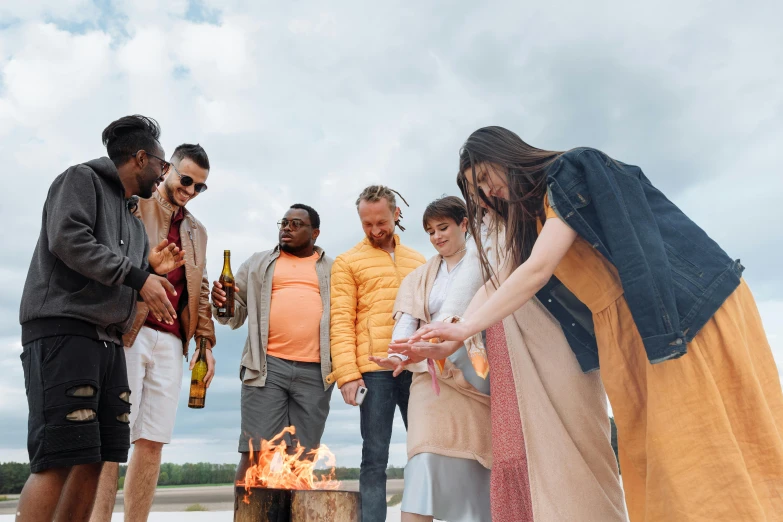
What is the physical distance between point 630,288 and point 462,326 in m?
0.57

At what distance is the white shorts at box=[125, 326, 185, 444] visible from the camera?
369cm

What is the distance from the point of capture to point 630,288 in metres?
1.98

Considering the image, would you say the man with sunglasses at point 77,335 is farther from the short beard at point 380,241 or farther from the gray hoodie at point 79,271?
the short beard at point 380,241

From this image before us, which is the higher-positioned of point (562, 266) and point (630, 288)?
point (562, 266)

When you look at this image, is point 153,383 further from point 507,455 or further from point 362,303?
point 507,455

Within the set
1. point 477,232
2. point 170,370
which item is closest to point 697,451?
point 477,232

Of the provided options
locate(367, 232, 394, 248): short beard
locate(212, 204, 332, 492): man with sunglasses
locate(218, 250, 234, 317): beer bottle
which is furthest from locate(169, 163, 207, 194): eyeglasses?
locate(367, 232, 394, 248): short beard

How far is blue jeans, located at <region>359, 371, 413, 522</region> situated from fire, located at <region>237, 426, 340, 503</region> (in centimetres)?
21

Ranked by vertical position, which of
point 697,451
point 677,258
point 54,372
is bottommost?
point 697,451

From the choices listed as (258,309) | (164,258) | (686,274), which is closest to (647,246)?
(686,274)

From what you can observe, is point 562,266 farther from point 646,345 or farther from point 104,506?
point 104,506

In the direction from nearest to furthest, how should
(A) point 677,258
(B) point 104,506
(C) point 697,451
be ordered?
(C) point 697,451
(A) point 677,258
(B) point 104,506

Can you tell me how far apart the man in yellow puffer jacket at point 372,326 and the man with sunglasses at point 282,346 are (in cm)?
33

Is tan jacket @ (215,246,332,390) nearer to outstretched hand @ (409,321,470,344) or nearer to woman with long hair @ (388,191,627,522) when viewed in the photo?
woman with long hair @ (388,191,627,522)
